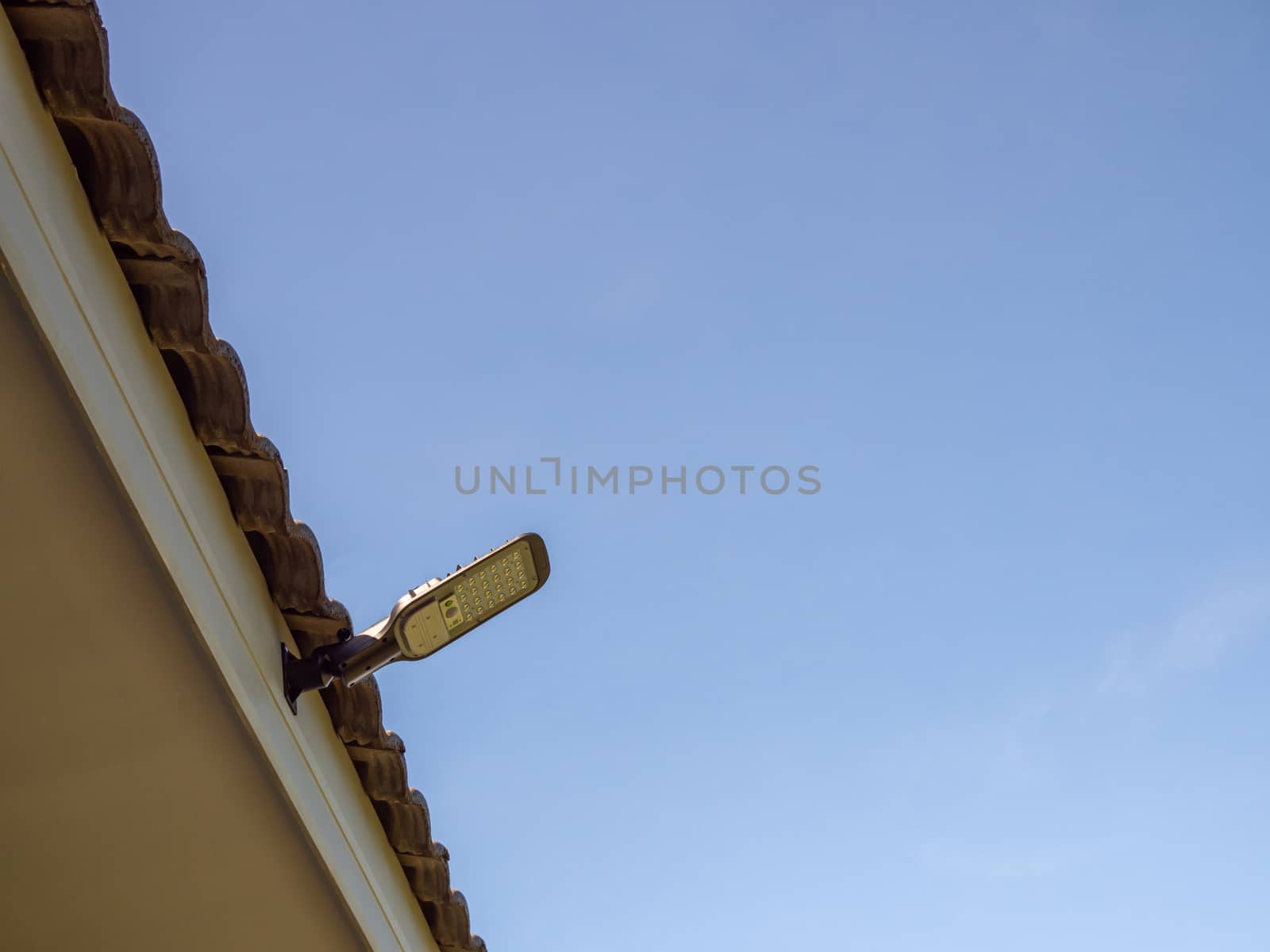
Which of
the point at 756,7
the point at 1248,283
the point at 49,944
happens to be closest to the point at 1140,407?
the point at 1248,283

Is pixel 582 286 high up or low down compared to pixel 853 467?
up

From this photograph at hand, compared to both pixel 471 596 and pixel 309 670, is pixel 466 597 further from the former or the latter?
pixel 309 670

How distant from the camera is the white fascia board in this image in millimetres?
1324

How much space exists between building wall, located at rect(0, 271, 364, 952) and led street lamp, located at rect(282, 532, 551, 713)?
0.65 ft

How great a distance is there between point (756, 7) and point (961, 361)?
259cm

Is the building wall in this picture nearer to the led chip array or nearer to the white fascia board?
the white fascia board

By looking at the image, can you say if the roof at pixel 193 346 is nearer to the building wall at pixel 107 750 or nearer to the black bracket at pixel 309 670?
the black bracket at pixel 309 670

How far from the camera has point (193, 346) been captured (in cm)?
161

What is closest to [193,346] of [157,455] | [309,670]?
[157,455]

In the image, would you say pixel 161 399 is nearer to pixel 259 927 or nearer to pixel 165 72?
pixel 259 927

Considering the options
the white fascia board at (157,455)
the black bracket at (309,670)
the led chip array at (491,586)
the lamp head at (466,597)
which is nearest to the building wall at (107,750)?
the white fascia board at (157,455)

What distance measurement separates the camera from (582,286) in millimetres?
5414

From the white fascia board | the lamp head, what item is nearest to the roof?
the white fascia board

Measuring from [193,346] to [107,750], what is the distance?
2.69 feet
